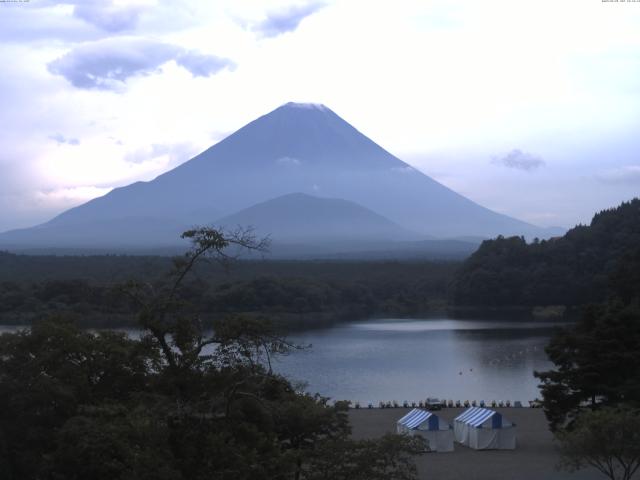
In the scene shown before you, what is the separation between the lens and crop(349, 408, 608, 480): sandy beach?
1148 cm

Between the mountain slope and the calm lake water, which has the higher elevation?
the mountain slope

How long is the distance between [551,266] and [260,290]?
1486cm

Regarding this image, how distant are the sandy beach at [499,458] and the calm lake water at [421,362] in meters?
3.73

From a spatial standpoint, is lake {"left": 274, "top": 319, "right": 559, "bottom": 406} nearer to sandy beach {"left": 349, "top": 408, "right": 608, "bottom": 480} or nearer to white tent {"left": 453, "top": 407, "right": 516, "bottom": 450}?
sandy beach {"left": 349, "top": 408, "right": 608, "bottom": 480}

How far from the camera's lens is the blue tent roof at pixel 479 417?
13211 mm

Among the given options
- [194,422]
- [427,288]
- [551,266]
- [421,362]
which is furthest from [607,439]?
[427,288]

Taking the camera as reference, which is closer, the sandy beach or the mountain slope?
the sandy beach

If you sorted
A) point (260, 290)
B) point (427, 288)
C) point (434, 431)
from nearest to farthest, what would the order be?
point (434, 431) → point (260, 290) → point (427, 288)

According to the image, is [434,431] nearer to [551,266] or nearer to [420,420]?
[420,420]

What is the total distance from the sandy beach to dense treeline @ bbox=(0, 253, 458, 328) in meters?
13.7

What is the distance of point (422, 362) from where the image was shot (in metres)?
25.5

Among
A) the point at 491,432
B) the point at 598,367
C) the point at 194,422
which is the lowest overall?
the point at 491,432

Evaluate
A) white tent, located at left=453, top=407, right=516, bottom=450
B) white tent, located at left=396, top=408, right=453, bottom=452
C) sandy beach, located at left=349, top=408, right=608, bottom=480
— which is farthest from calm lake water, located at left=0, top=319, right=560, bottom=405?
white tent, located at left=396, top=408, right=453, bottom=452

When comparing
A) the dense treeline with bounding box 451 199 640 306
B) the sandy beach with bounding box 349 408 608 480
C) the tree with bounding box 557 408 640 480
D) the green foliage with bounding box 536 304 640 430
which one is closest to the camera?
the tree with bounding box 557 408 640 480
